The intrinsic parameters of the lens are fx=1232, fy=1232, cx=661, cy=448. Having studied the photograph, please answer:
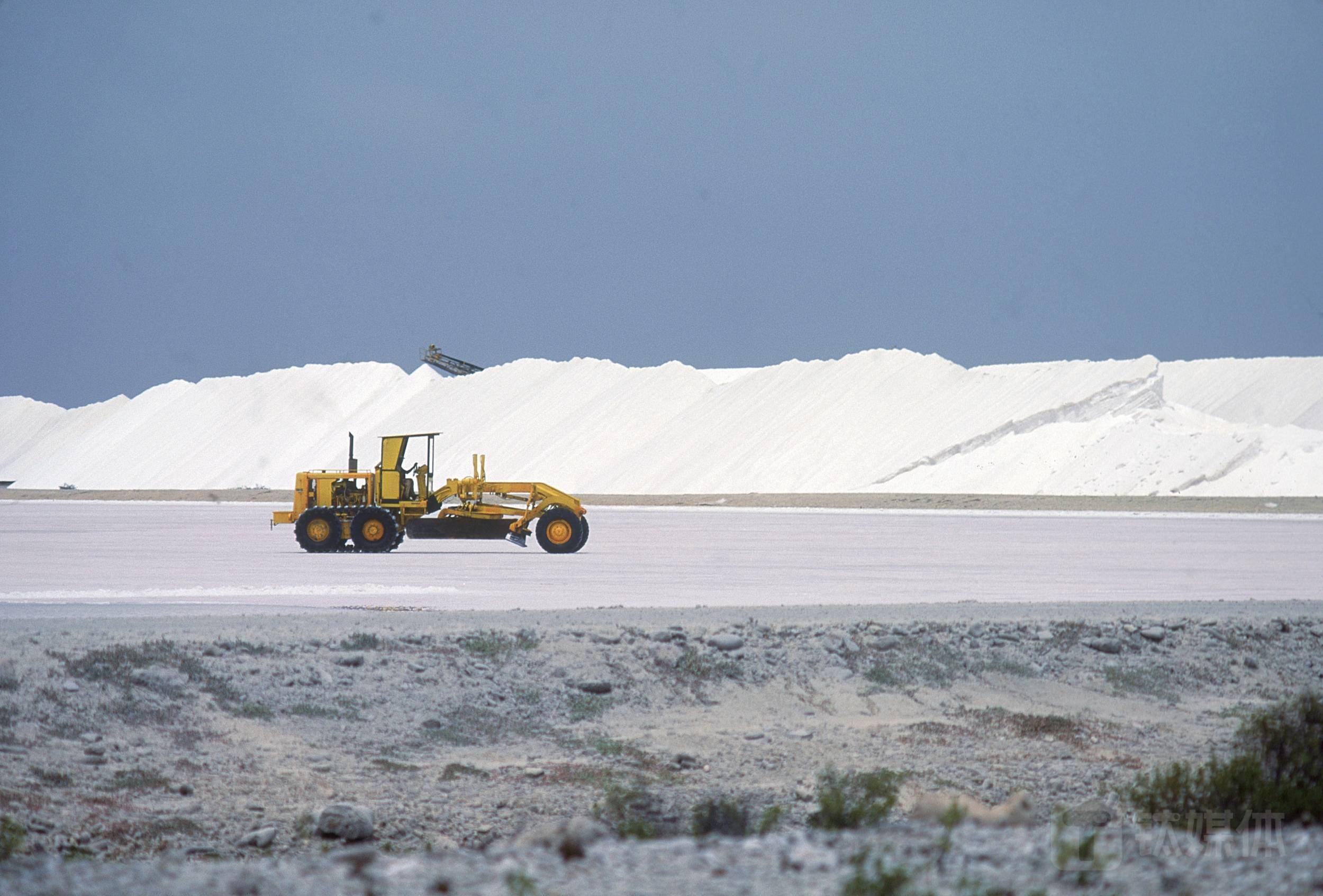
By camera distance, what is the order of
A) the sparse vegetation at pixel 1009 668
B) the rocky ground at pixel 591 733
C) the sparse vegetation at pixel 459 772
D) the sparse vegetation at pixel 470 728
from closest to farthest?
the rocky ground at pixel 591 733, the sparse vegetation at pixel 459 772, the sparse vegetation at pixel 470 728, the sparse vegetation at pixel 1009 668

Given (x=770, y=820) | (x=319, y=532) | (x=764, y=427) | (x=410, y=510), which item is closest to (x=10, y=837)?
(x=770, y=820)

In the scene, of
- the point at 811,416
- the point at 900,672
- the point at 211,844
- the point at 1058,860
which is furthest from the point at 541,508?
the point at 811,416

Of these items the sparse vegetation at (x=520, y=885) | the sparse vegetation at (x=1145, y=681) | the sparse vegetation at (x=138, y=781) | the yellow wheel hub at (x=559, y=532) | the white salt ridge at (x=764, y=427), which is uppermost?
the white salt ridge at (x=764, y=427)

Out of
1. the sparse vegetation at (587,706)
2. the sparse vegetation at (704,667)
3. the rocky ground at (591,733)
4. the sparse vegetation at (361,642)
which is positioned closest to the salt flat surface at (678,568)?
the rocky ground at (591,733)

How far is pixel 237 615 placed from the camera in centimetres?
1262

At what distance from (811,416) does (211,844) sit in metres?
73.9

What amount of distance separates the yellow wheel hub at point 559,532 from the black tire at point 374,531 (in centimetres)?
297

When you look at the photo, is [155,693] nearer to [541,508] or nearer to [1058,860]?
[1058,860]

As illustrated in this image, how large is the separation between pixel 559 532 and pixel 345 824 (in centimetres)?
1695

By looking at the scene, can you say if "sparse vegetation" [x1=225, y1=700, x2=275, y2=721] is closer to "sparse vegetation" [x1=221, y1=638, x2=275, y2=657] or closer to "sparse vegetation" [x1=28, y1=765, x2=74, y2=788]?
"sparse vegetation" [x1=221, y1=638, x2=275, y2=657]

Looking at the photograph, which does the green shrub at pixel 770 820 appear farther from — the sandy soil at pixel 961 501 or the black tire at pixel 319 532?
the sandy soil at pixel 961 501

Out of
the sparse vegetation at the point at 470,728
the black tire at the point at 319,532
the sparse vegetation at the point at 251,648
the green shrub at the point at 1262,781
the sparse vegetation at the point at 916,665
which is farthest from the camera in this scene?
the black tire at the point at 319,532

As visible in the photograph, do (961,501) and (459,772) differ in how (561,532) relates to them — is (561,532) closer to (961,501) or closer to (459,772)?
(459,772)

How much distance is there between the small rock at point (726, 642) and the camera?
1111 cm
